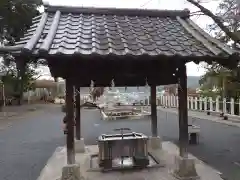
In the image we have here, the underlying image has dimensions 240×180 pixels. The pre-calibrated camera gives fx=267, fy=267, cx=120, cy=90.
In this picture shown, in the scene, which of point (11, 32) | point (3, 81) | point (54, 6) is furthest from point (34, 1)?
point (54, 6)

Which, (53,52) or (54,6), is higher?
(54,6)

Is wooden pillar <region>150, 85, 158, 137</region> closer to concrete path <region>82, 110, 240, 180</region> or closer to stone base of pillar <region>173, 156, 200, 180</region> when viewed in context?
concrete path <region>82, 110, 240, 180</region>

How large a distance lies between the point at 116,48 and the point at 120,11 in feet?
7.21

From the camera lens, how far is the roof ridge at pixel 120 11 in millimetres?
6775

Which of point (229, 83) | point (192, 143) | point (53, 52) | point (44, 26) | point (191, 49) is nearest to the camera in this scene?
point (53, 52)

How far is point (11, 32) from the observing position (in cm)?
2744

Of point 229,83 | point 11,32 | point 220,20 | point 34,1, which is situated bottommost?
point 229,83

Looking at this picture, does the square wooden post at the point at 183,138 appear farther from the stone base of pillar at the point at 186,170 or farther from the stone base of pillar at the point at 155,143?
the stone base of pillar at the point at 155,143

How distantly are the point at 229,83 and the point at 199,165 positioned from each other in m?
11.3

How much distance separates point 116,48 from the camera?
16.7ft

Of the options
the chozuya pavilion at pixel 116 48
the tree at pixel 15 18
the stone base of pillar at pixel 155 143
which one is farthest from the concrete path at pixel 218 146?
the tree at pixel 15 18

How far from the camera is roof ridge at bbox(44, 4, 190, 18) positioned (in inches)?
267

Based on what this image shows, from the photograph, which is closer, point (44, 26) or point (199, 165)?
point (44, 26)

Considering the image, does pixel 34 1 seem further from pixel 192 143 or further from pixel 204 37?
pixel 204 37
